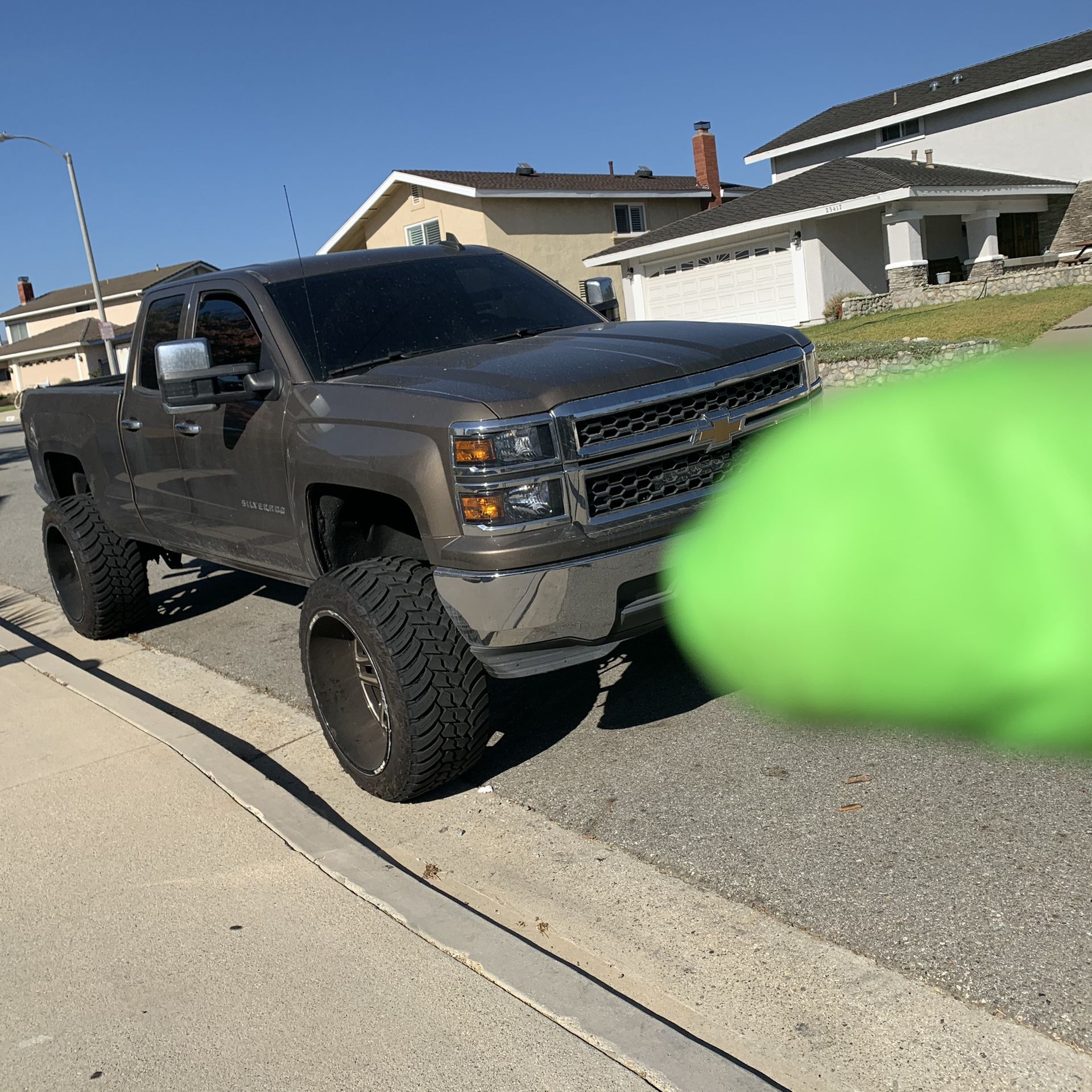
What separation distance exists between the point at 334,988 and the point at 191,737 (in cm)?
241

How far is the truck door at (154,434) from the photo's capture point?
5789 millimetres

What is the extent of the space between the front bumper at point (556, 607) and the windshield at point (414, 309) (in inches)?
56.5

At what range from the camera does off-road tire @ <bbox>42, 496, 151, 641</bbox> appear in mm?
6941

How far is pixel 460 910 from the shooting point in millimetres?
3434

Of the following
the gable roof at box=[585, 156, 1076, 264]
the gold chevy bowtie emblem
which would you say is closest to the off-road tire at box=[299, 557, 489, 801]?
the gold chevy bowtie emblem

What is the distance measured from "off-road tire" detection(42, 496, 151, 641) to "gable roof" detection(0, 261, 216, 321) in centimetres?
5745

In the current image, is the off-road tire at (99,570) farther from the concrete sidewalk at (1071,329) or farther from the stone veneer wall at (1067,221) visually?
the stone veneer wall at (1067,221)

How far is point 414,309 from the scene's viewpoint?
202 inches

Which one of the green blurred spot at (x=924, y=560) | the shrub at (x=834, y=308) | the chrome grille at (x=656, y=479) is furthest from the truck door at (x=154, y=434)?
the shrub at (x=834, y=308)

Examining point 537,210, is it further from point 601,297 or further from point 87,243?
point 601,297

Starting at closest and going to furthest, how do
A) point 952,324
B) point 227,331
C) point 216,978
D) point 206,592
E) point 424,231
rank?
point 216,978
point 227,331
point 206,592
point 952,324
point 424,231

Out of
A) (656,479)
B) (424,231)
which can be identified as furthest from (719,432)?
(424,231)

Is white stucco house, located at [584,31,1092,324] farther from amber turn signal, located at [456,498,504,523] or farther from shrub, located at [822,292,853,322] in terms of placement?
amber turn signal, located at [456,498,504,523]

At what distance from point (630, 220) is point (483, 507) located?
1388 inches
